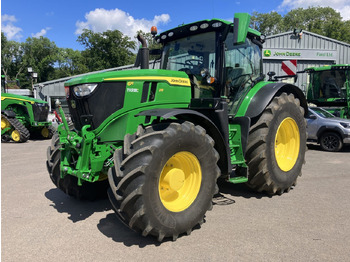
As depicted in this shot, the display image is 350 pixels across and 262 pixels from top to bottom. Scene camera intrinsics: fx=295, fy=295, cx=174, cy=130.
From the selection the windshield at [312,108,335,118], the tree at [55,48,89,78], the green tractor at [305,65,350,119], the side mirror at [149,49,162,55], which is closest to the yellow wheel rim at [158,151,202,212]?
the side mirror at [149,49,162,55]

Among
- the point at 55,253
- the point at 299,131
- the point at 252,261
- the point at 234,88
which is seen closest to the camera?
the point at 252,261

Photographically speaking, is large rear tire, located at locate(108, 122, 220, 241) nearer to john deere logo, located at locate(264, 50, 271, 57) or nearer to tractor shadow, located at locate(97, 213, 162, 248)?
tractor shadow, located at locate(97, 213, 162, 248)

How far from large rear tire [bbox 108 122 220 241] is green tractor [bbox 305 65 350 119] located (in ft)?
30.5

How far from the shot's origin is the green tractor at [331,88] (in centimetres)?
1116

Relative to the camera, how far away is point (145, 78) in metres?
3.46

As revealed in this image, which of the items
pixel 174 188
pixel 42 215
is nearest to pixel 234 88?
pixel 174 188

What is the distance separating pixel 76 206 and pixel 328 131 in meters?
7.80

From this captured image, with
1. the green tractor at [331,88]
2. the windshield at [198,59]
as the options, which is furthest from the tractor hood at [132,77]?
the green tractor at [331,88]

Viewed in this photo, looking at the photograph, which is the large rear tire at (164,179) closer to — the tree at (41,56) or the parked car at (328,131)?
the parked car at (328,131)

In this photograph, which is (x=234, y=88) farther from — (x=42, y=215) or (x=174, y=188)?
(x=42, y=215)

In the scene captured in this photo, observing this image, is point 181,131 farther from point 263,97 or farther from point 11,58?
point 11,58

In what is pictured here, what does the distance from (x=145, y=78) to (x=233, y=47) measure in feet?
5.39

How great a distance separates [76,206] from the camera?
4.11 meters

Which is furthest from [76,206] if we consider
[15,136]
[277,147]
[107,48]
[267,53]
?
[107,48]
